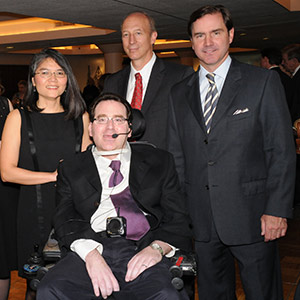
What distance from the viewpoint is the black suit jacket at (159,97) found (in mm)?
2836

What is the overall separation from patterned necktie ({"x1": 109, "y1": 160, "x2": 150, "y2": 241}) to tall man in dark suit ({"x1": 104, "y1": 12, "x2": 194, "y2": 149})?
661 mm

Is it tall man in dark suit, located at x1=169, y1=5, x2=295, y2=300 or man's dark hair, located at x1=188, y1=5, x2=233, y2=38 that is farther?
man's dark hair, located at x1=188, y1=5, x2=233, y2=38

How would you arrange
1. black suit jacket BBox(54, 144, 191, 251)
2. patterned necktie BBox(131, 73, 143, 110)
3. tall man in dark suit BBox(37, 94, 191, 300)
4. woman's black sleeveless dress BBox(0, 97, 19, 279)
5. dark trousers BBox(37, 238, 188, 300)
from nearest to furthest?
dark trousers BBox(37, 238, 188, 300) < tall man in dark suit BBox(37, 94, 191, 300) < black suit jacket BBox(54, 144, 191, 251) < woman's black sleeveless dress BBox(0, 97, 19, 279) < patterned necktie BBox(131, 73, 143, 110)

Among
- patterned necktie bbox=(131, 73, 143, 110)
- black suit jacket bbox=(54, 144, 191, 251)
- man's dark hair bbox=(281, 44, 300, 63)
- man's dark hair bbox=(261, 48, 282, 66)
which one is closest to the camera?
black suit jacket bbox=(54, 144, 191, 251)

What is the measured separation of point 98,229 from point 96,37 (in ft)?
33.5

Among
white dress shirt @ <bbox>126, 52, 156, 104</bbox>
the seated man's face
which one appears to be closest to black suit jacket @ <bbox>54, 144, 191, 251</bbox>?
the seated man's face

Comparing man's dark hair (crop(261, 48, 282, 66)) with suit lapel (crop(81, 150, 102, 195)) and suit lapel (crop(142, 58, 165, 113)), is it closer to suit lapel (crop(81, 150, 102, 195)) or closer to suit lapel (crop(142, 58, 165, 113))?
suit lapel (crop(142, 58, 165, 113))

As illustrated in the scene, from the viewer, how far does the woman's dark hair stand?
2.61 meters

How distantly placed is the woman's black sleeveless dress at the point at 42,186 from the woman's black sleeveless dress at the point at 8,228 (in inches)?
6.5

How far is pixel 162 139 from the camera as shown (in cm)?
283

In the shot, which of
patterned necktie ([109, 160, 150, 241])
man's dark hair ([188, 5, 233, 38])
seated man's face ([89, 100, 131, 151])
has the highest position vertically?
man's dark hair ([188, 5, 233, 38])

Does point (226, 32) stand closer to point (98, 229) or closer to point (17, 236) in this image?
point (98, 229)

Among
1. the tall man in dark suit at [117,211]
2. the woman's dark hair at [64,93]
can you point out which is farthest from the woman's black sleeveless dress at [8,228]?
the tall man in dark suit at [117,211]

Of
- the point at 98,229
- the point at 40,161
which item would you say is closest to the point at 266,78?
the point at 98,229
